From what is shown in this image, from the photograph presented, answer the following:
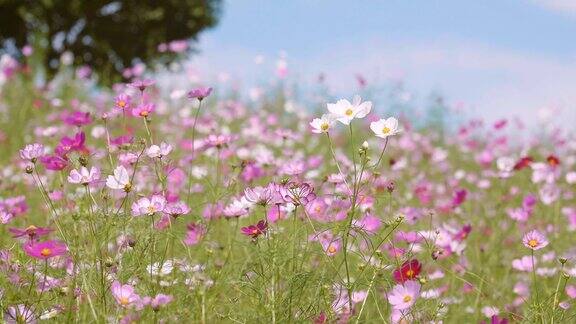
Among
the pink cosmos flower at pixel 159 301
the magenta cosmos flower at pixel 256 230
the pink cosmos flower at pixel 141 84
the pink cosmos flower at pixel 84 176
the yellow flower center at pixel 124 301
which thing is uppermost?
the pink cosmos flower at pixel 141 84

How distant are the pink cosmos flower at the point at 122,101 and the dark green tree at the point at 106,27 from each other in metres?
14.0

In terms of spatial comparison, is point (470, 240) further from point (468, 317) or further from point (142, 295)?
point (142, 295)

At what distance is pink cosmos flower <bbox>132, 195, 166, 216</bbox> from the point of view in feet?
6.40

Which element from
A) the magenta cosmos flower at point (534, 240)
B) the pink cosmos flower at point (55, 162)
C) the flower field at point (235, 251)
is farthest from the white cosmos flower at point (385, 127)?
the pink cosmos flower at point (55, 162)

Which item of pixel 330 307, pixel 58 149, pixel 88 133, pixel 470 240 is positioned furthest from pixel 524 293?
pixel 88 133

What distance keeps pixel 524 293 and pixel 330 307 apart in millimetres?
1217

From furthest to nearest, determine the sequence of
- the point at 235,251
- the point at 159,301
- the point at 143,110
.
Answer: the point at 235,251 < the point at 143,110 < the point at 159,301

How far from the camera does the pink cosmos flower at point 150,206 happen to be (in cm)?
195

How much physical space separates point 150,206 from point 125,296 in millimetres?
304

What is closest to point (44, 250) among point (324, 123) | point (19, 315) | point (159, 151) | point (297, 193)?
point (19, 315)

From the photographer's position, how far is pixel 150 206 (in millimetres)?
1974

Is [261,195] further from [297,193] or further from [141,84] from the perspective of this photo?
[141,84]

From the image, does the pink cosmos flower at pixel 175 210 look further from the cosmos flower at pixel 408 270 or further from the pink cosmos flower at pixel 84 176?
the cosmos flower at pixel 408 270

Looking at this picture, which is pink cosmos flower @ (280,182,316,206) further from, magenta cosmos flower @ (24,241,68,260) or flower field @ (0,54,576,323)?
magenta cosmos flower @ (24,241,68,260)
